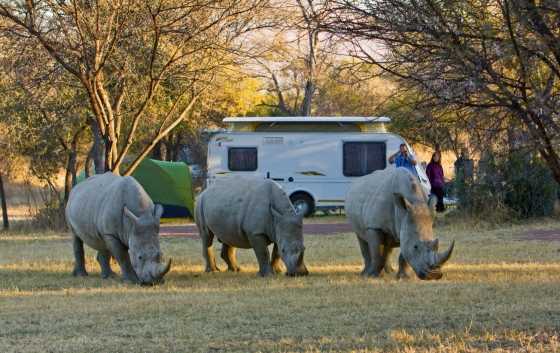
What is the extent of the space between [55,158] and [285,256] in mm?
18572

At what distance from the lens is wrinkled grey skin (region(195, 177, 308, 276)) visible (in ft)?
50.0

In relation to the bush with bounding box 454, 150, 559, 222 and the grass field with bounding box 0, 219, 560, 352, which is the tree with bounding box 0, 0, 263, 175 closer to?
the grass field with bounding box 0, 219, 560, 352

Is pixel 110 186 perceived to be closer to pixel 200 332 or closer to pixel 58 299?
pixel 58 299

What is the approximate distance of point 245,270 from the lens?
55.1 ft

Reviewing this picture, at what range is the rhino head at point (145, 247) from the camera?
46.9 ft

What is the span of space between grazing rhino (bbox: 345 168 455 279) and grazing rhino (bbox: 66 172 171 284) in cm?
→ 292

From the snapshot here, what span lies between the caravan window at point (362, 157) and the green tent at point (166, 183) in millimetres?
4820

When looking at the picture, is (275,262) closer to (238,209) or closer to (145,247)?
(238,209)

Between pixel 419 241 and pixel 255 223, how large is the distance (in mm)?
3034

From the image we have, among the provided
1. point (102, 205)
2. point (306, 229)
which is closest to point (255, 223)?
point (102, 205)

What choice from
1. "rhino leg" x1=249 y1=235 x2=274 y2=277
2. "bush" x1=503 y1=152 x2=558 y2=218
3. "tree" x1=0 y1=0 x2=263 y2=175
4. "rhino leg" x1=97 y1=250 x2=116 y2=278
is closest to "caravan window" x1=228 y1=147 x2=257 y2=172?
"bush" x1=503 y1=152 x2=558 y2=218

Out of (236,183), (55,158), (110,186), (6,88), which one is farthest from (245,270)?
(55,158)

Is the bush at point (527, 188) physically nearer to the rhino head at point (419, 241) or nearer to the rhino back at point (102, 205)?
the rhino head at point (419, 241)

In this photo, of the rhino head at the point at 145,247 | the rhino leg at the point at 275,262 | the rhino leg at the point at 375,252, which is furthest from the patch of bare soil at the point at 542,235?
the rhino head at the point at 145,247
